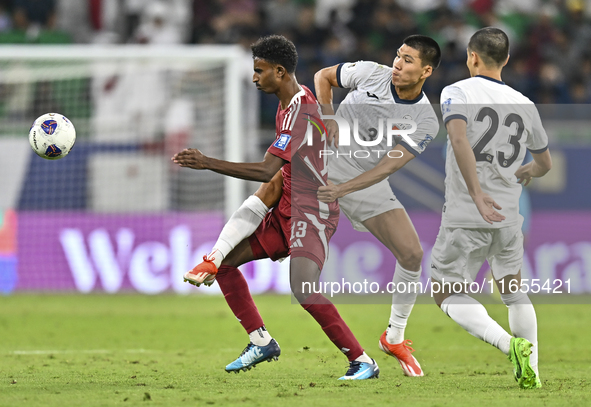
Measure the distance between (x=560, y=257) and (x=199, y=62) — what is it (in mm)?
6074

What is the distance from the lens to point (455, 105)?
16.2 feet

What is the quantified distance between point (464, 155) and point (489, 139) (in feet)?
0.88

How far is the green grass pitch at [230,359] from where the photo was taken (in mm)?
4641

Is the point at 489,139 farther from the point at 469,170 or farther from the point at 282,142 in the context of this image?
the point at 282,142

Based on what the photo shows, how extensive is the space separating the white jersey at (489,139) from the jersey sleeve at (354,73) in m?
0.90

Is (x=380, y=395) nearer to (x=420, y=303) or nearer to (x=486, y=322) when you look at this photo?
(x=486, y=322)

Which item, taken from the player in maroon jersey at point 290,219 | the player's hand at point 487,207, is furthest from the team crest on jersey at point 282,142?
the player's hand at point 487,207

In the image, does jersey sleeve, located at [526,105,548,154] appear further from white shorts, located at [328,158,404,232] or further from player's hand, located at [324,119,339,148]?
player's hand, located at [324,119,339,148]

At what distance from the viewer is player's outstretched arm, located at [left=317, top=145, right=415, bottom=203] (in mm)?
5492

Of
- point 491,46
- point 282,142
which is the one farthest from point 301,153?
point 491,46

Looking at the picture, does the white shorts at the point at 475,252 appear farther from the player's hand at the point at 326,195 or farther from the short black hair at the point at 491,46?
the short black hair at the point at 491,46

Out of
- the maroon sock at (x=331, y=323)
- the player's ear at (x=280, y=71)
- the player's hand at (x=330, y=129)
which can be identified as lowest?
the maroon sock at (x=331, y=323)

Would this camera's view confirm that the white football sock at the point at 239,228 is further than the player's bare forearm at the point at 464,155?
Yes

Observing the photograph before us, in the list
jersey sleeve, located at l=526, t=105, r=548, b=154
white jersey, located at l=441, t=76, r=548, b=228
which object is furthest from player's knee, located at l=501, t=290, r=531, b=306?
jersey sleeve, located at l=526, t=105, r=548, b=154
